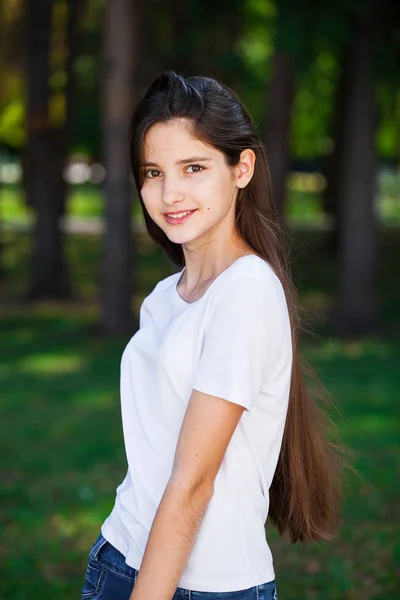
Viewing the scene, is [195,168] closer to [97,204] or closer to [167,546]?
[167,546]

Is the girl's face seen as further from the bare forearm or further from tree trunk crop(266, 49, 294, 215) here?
tree trunk crop(266, 49, 294, 215)

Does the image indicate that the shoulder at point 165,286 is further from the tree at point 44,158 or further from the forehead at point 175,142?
the tree at point 44,158

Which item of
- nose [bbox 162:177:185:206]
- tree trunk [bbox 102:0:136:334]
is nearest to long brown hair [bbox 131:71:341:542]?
nose [bbox 162:177:185:206]

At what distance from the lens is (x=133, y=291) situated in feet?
46.2

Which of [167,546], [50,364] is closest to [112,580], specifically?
[167,546]

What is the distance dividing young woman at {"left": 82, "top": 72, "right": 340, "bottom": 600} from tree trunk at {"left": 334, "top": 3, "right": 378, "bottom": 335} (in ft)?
37.6

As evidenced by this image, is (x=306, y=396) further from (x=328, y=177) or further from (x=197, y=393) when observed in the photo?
(x=328, y=177)

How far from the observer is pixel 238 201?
2.41 metres

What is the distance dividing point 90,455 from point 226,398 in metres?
6.35

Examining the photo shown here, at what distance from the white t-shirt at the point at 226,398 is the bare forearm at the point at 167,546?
10 centimetres

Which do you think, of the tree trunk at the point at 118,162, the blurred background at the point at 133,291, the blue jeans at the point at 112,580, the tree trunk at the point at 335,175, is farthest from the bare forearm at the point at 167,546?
the tree trunk at the point at 335,175

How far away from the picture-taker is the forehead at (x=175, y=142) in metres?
2.24

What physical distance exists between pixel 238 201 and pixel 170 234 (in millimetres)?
197

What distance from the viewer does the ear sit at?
2.35 m
